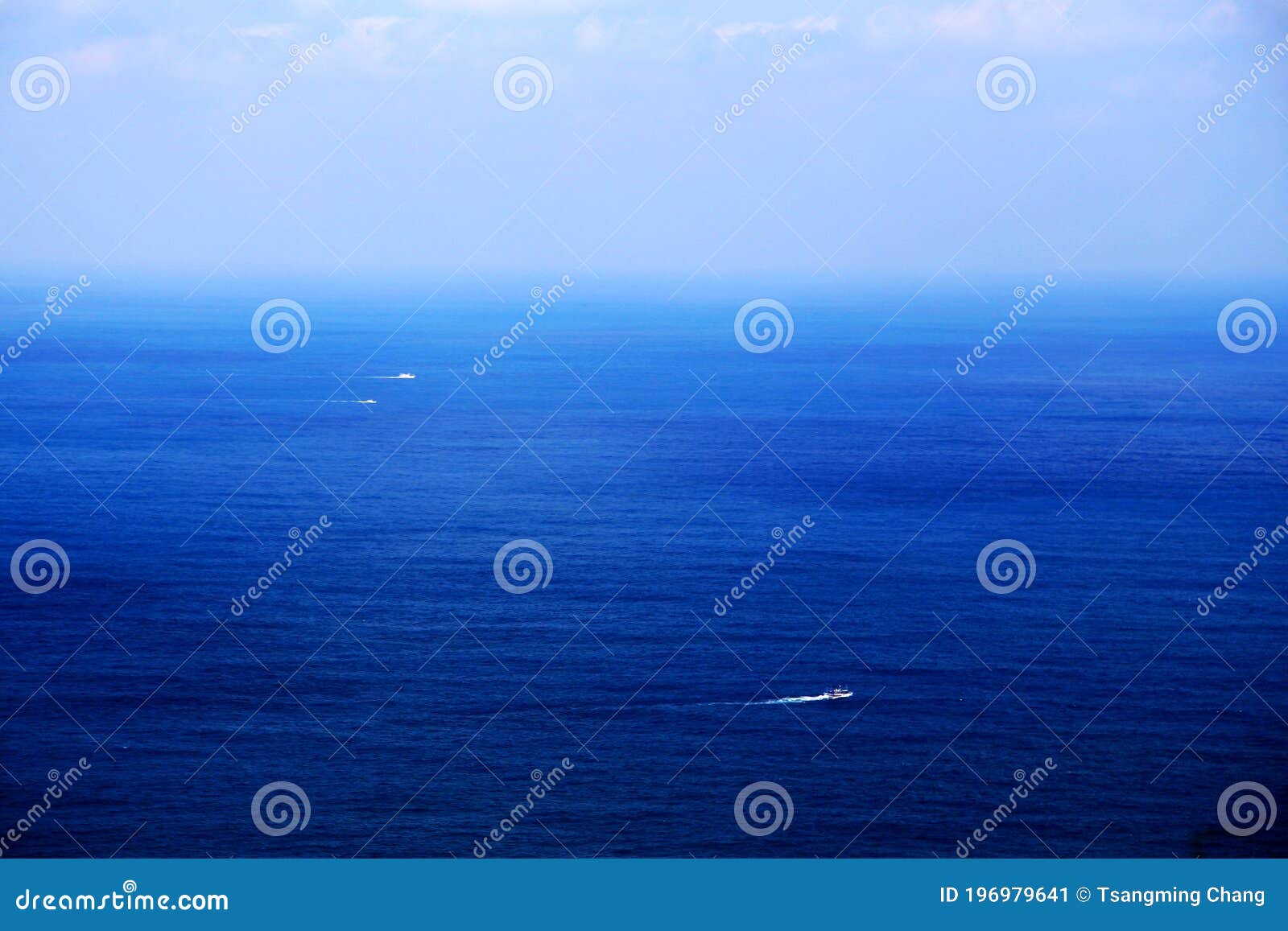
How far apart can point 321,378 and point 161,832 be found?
193 ft

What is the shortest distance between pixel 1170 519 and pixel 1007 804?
2169cm

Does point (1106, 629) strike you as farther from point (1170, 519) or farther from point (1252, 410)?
point (1252, 410)

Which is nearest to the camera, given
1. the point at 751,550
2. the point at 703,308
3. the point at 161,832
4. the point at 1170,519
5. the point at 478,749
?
the point at 161,832

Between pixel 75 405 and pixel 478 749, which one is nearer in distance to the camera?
pixel 478 749

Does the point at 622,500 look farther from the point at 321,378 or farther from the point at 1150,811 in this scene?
the point at 321,378

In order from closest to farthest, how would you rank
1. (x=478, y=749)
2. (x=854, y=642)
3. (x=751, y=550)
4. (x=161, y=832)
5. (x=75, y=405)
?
(x=161, y=832)
(x=478, y=749)
(x=854, y=642)
(x=751, y=550)
(x=75, y=405)

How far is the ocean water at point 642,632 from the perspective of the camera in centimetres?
2159

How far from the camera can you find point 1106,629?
29.8m

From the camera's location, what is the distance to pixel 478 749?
23672 mm

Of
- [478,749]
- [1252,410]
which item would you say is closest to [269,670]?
[478,749]

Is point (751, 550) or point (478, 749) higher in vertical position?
point (751, 550)

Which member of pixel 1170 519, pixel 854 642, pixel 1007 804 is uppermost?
pixel 1170 519

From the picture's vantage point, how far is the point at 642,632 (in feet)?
96.3

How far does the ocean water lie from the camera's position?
2159 centimetres
